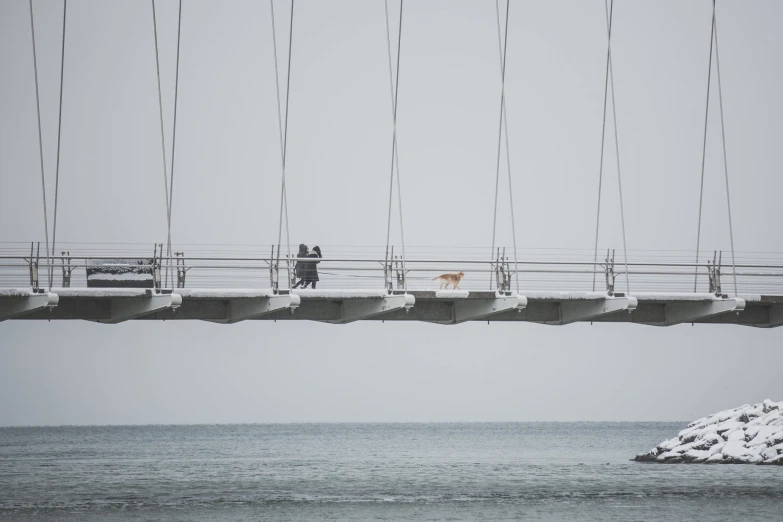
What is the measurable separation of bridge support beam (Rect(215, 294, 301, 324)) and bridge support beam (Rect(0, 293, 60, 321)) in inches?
217

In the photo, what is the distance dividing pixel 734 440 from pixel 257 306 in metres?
34.7

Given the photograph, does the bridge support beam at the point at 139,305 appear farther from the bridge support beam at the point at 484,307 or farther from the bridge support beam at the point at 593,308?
the bridge support beam at the point at 593,308

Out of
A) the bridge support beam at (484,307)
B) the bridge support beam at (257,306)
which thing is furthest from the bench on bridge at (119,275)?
the bridge support beam at (484,307)

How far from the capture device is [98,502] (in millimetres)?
41875

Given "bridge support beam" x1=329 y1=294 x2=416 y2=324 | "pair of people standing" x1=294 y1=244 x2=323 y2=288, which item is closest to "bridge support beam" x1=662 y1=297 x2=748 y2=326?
"bridge support beam" x1=329 y1=294 x2=416 y2=324

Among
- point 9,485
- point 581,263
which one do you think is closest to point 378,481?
point 9,485

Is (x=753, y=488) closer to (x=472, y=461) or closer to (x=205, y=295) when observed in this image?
(x=205, y=295)

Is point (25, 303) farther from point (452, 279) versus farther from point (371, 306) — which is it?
point (452, 279)

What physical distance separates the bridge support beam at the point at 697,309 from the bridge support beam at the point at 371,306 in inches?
362

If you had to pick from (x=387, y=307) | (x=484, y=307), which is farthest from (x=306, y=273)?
(x=484, y=307)

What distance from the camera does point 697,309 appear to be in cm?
3919

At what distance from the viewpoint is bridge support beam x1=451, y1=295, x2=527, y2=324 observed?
1430 inches

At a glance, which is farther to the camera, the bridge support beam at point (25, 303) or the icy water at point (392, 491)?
the icy water at point (392, 491)

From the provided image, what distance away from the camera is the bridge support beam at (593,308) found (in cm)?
3719
